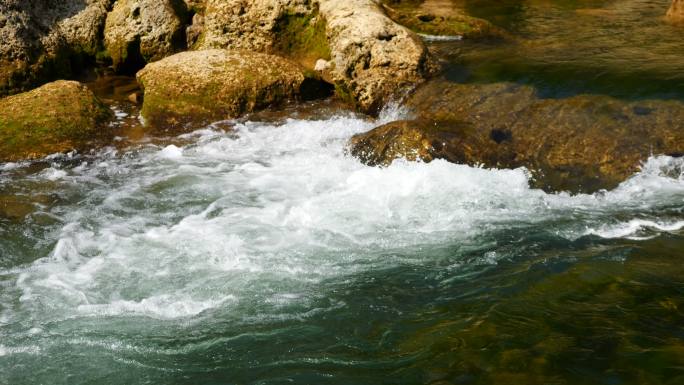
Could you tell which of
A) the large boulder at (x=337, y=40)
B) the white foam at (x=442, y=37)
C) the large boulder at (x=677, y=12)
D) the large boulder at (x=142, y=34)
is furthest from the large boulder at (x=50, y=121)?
the large boulder at (x=677, y=12)

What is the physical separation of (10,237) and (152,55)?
6.93m

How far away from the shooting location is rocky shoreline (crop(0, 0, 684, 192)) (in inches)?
327

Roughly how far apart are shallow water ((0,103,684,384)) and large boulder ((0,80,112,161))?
0.59 metres

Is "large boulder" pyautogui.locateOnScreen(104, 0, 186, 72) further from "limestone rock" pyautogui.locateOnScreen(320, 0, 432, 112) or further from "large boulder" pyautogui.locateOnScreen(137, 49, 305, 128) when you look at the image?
"limestone rock" pyautogui.locateOnScreen(320, 0, 432, 112)

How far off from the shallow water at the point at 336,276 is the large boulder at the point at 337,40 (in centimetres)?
208

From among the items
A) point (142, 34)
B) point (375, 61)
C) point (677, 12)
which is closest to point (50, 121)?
point (142, 34)

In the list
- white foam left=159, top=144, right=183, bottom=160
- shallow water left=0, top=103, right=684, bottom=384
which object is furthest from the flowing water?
white foam left=159, top=144, right=183, bottom=160

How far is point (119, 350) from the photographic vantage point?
4988 mm

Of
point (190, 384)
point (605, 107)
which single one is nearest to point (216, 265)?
point (190, 384)

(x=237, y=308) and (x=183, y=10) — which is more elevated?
Answer: (x=183, y=10)

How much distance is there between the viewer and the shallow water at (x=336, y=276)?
15.2 feet

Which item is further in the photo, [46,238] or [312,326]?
[46,238]

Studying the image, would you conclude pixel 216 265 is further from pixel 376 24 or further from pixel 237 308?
pixel 376 24

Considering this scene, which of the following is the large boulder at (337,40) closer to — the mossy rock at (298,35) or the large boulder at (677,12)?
the mossy rock at (298,35)
